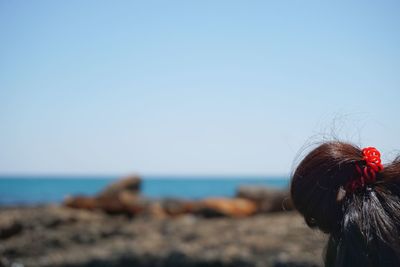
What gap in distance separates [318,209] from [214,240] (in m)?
8.00

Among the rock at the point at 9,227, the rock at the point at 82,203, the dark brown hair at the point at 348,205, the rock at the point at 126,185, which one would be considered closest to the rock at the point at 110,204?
the rock at the point at 82,203

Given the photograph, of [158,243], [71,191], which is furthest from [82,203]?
[71,191]

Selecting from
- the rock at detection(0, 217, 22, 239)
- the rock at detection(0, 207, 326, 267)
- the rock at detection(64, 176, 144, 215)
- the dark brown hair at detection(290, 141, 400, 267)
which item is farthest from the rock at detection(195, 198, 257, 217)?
the dark brown hair at detection(290, 141, 400, 267)

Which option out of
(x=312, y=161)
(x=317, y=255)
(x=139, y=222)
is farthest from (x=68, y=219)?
(x=312, y=161)

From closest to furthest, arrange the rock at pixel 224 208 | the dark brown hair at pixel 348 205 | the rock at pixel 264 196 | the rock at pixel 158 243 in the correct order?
the dark brown hair at pixel 348 205
the rock at pixel 158 243
the rock at pixel 224 208
the rock at pixel 264 196

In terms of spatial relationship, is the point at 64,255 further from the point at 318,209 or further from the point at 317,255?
the point at 318,209

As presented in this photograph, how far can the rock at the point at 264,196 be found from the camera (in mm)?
14422

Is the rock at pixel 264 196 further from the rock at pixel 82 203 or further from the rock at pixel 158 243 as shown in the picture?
the rock at pixel 82 203

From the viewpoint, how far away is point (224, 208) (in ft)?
45.4

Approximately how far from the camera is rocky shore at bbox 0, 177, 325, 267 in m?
8.88

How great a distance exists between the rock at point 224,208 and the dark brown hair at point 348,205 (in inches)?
454

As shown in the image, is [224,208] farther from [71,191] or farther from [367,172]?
[71,191]

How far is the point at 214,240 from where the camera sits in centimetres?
994

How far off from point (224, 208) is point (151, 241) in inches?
157
